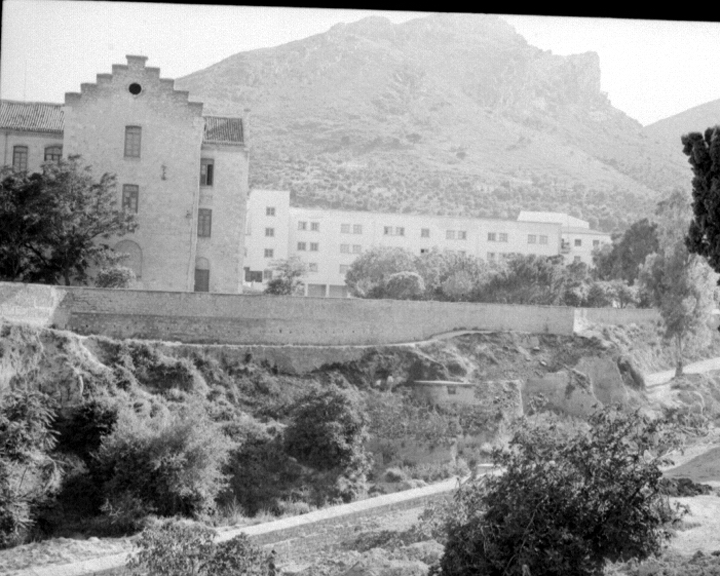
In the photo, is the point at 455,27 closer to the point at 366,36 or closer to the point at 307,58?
the point at 366,36

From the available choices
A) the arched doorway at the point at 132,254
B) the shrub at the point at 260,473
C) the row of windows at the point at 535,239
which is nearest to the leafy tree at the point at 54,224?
the arched doorway at the point at 132,254

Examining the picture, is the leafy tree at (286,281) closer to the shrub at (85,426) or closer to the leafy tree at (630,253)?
the shrub at (85,426)

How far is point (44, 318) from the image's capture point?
67.9 feet

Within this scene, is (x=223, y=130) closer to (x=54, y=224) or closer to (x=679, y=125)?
(x=54, y=224)

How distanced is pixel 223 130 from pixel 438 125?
57847 mm

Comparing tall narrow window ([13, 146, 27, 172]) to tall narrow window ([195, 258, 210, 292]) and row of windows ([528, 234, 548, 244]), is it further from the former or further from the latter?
row of windows ([528, 234, 548, 244])

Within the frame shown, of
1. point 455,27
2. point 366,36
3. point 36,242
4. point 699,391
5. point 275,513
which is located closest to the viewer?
point 275,513

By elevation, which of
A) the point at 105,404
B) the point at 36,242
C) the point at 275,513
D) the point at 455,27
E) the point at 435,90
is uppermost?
the point at 455,27

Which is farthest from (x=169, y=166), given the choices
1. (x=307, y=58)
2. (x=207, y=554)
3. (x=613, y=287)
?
(x=307, y=58)

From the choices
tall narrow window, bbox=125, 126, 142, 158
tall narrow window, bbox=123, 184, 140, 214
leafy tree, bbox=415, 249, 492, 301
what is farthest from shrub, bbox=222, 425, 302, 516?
leafy tree, bbox=415, 249, 492, 301

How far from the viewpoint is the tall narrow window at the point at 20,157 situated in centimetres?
2581

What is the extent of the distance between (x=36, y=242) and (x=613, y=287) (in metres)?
19.4

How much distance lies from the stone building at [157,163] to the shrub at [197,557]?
40.5 ft

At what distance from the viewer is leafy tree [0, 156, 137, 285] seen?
22.9 meters
